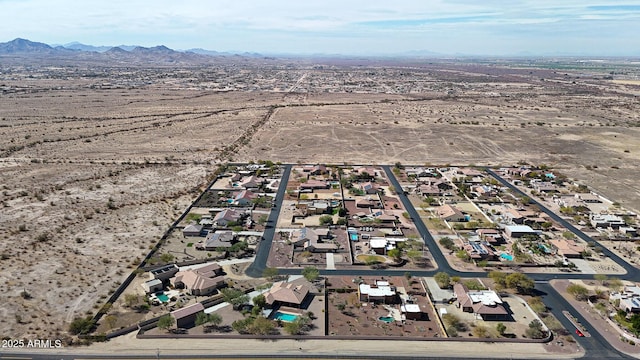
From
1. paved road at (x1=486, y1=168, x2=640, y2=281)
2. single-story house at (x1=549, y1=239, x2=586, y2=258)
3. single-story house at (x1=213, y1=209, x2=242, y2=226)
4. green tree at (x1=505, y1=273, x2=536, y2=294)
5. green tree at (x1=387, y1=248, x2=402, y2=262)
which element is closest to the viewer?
green tree at (x1=505, y1=273, x2=536, y2=294)

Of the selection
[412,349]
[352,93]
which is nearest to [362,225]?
[412,349]

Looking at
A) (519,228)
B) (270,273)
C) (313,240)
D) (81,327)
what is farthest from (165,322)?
(519,228)

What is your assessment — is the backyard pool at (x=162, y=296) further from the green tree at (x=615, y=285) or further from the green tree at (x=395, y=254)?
the green tree at (x=615, y=285)

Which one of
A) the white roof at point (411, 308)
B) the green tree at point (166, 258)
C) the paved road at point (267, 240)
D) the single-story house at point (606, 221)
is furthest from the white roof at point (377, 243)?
the single-story house at point (606, 221)

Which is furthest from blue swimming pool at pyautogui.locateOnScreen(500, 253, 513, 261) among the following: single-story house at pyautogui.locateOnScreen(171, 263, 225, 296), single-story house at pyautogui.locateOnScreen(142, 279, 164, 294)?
single-story house at pyautogui.locateOnScreen(142, 279, 164, 294)

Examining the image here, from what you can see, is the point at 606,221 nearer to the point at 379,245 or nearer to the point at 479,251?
the point at 479,251

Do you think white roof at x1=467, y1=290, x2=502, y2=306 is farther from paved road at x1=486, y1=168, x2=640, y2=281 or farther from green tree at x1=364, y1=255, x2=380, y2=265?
paved road at x1=486, y1=168, x2=640, y2=281

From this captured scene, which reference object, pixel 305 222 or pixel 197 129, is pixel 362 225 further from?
pixel 197 129
